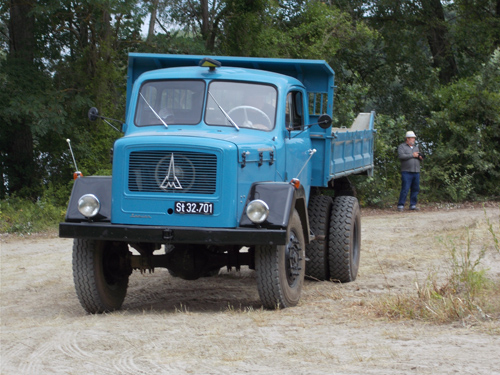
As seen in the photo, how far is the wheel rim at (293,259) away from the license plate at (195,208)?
0.91 m

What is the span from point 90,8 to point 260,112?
9614 mm

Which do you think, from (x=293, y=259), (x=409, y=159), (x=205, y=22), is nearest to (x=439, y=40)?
(x=205, y=22)

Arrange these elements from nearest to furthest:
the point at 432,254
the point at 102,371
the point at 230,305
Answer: the point at 102,371
the point at 230,305
the point at 432,254

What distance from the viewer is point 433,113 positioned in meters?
19.4

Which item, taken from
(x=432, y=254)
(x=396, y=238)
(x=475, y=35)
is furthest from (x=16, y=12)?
(x=475, y=35)

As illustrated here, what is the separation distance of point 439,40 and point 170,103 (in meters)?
19.0

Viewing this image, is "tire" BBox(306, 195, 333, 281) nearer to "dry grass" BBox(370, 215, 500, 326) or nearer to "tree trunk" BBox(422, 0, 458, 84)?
"dry grass" BBox(370, 215, 500, 326)

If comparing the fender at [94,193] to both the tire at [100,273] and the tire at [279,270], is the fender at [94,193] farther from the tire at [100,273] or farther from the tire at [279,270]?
the tire at [279,270]

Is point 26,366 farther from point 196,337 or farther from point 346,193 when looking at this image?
point 346,193

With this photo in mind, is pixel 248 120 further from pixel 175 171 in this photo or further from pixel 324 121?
pixel 175 171

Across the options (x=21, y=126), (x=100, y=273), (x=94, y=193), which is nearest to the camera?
(x=94, y=193)

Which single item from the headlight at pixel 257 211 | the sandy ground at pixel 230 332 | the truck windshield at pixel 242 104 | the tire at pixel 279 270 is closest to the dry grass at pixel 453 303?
the sandy ground at pixel 230 332

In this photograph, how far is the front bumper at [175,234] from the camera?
265 inches

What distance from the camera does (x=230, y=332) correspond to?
6.15m
